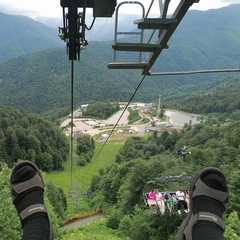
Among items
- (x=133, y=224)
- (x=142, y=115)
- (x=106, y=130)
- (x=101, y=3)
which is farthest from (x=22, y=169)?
(x=142, y=115)

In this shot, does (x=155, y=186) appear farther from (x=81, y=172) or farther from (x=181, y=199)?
(x=81, y=172)

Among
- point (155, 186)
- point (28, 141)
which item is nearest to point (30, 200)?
point (155, 186)

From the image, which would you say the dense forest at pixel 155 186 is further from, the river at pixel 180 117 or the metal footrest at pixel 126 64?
the river at pixel 180 117

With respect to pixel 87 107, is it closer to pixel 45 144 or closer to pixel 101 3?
pixel 45 144

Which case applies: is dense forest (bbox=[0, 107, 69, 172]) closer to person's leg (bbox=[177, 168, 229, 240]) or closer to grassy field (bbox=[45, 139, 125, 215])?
grassy field (bbox=[45, 139, 125, 215])

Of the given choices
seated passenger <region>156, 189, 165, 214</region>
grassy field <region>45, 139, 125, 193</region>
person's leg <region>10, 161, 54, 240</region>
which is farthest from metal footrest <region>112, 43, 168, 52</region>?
grassy field <region>45, 139, 125, 193</region>

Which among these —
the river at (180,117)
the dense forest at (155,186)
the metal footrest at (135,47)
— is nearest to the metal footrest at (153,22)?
the metal footrest at (135,47)
